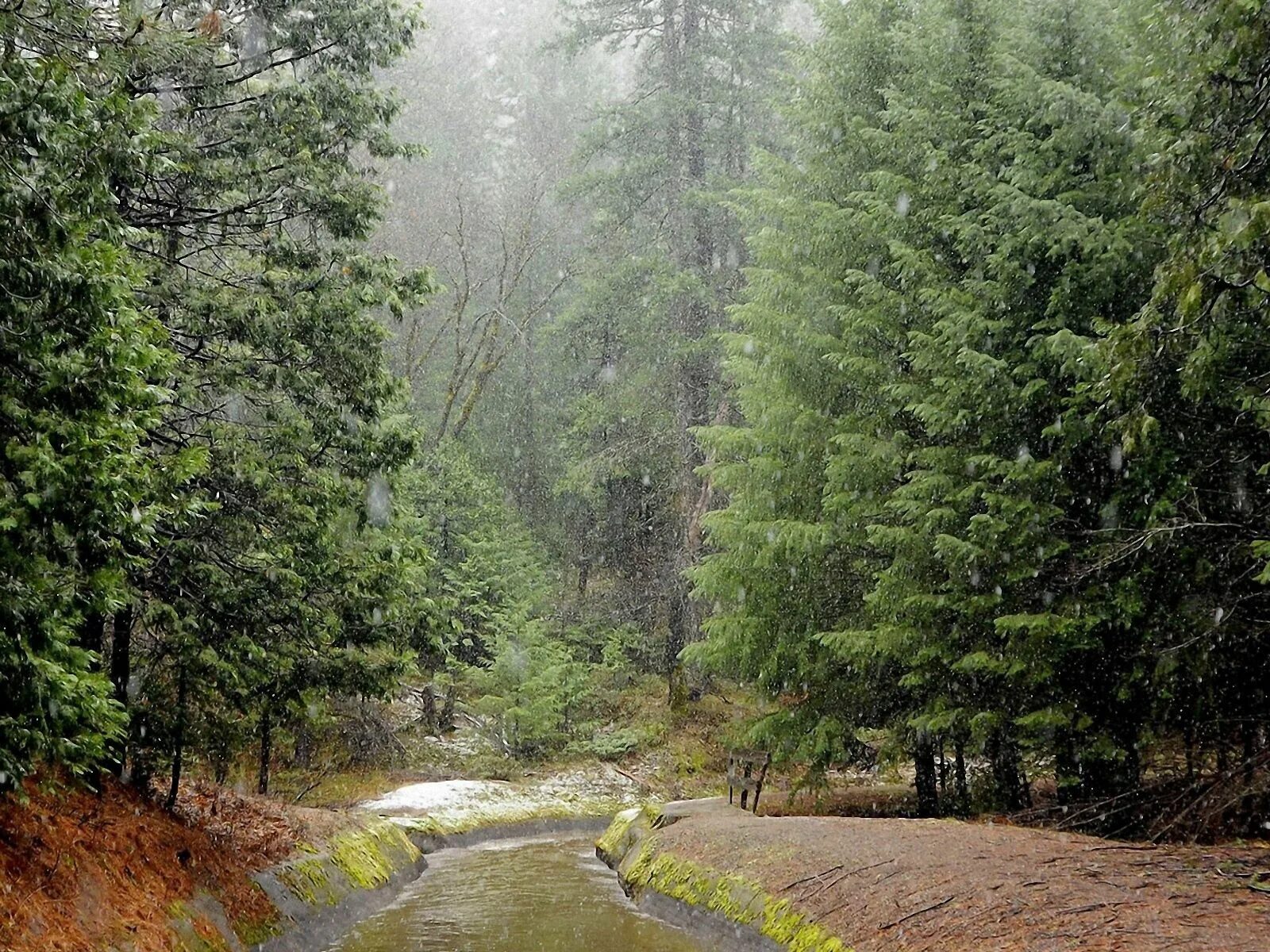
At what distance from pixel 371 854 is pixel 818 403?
31.2ft

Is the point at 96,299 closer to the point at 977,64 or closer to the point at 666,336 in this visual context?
the point at 977,64

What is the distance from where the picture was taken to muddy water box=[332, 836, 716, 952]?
9.90 meters

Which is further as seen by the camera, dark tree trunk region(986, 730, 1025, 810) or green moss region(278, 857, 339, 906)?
dark tree trunk region(986, 730, 1025, 810)

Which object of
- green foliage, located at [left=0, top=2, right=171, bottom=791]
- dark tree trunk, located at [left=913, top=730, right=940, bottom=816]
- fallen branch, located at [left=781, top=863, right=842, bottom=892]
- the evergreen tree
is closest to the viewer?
green foliage, located at [left=0, top=2, right=171, bottom=791]

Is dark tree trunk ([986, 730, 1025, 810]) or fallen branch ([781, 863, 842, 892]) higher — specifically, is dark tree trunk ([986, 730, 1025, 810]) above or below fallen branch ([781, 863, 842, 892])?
above

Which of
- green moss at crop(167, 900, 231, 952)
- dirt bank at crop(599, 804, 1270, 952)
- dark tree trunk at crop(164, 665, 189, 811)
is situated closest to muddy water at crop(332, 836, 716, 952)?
dirt bank at crop(599, 804, 1270, 952)

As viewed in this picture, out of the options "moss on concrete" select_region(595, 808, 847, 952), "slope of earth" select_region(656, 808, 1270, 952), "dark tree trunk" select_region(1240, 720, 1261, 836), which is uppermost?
"dark tree trunk" select_region(1240, 720, 1261, 836)

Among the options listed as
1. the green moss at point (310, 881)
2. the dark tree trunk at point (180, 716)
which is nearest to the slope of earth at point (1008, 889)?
the green moss at point (310, 881)

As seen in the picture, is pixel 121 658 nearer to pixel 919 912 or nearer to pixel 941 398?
pixel 919 912

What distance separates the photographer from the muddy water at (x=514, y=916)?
990cm

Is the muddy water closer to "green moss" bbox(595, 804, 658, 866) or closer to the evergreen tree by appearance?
"green moss" bbox(595, 804, 658, 866)

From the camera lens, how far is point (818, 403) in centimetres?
1647

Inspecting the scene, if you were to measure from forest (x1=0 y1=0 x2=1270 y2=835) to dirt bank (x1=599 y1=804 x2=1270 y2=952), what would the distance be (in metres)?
1.52

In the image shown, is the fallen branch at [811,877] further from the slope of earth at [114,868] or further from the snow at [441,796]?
the snow at [441,796]
